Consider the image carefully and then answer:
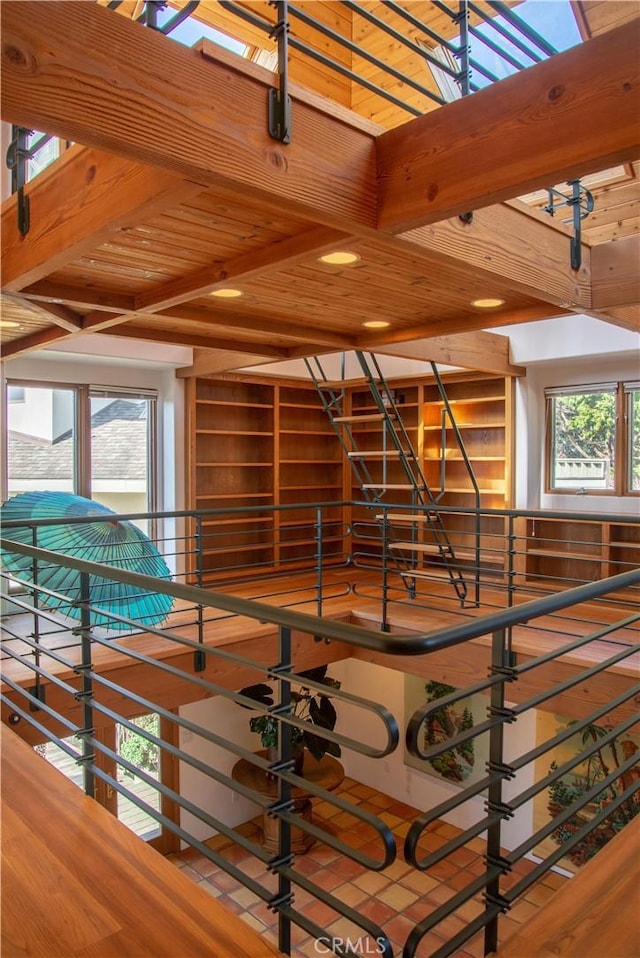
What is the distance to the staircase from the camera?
493 cm

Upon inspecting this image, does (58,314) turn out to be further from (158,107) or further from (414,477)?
(414,477)

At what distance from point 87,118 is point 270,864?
61.5 inches

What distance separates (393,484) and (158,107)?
536cm

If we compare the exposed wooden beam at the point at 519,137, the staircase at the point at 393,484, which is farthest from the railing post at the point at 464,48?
the staircase at the point at 393,484

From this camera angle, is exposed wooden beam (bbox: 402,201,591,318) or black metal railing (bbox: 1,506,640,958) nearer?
black metal railing (bbox: 1,506,640,958)

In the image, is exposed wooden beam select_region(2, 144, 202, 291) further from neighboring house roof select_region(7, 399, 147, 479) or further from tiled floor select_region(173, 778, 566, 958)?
tiled floor select_region(173, 778, 566, 958)

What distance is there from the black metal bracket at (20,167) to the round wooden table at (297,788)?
4.63 meters

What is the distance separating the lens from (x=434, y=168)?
189cm

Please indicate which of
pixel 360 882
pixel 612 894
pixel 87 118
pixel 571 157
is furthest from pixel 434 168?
pixel 360 882

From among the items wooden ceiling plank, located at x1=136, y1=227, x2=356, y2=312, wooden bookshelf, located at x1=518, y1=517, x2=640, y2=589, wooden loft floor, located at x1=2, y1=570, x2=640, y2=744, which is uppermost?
wooden ceiling plank, located at x1=136, y1=227, x2=356, y2=312

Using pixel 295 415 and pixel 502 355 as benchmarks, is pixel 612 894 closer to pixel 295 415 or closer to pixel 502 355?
pixel 502 355

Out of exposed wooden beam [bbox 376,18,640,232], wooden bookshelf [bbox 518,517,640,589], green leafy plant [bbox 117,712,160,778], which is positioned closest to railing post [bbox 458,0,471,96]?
exposed wooden beam [bbox 376,18,640,232]

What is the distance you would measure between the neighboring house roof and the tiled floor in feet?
11.0

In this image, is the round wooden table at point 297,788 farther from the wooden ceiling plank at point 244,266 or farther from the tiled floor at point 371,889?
the wooden ceiling plank at point 244,266
